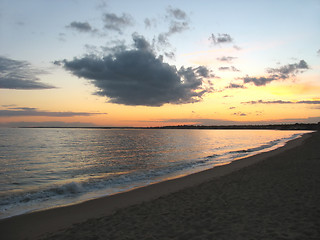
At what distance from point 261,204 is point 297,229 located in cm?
251

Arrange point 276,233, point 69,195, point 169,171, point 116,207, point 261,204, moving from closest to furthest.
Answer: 1. point 276,233
2. point 261,204
3. point 116,207
4. point 69,195
5. point 169,171

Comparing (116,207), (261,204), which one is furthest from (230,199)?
(116,207)

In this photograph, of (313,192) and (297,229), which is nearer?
(297,229)

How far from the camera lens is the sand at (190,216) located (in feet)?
21.8

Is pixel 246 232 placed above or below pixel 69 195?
above

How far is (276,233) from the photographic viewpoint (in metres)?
6.34

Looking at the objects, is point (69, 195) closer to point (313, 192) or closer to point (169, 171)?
point (169, 171)

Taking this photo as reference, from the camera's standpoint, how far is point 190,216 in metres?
8.05

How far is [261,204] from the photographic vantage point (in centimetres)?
902

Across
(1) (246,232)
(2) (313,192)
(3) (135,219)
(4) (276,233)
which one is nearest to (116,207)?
(3) (135,219)

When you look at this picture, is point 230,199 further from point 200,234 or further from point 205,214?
point 200,234

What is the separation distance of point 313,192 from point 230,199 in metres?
3.98

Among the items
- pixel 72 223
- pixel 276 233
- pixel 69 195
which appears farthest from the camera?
pixel 69 195

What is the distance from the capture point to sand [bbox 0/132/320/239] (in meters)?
6.65
